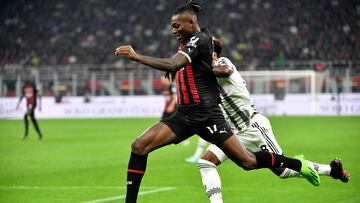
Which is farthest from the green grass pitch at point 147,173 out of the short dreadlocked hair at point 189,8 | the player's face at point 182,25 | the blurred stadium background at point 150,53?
the blurred stadium background at point 150,53

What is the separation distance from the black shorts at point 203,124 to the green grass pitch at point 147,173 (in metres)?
2.43

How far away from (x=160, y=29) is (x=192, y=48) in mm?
41942

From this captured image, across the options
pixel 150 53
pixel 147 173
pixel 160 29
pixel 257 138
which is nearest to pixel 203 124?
pixel 257 138

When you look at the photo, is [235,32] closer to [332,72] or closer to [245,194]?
[332,72]

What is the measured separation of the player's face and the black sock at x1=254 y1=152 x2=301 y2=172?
5.29 feet

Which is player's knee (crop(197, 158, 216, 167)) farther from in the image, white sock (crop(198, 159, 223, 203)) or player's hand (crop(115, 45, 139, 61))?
player's hand (crop(115, 45, 139, 61))

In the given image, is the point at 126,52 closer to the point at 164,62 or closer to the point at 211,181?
the point at 164,62

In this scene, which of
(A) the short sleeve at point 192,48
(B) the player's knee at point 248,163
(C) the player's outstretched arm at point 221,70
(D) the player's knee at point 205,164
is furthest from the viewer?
(D) the player's knee at point 205,164

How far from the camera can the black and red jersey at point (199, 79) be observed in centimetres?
786

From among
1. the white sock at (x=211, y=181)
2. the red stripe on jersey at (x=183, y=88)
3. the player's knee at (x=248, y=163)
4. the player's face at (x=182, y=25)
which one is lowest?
the white sock at (x=211, y=181)

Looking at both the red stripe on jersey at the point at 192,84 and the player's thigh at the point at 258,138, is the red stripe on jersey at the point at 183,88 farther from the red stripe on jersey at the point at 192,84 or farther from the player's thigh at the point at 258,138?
the player's thigh at the point at 258,138

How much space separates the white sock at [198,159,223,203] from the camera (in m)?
8.37

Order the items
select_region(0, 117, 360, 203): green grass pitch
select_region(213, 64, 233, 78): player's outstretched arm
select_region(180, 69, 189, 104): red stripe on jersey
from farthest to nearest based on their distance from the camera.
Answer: select_region(0, 117, 360, 203): green grass pitch < select_region(213, 64, 233, 78): player's outstretched arm < select_region(180, 69, 189, 104): red stripe on jersey

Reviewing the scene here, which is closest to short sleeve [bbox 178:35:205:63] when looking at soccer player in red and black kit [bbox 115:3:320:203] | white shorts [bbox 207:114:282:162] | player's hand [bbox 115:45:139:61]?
soccer player in red and black kit [bbox 115:3:320:203]
